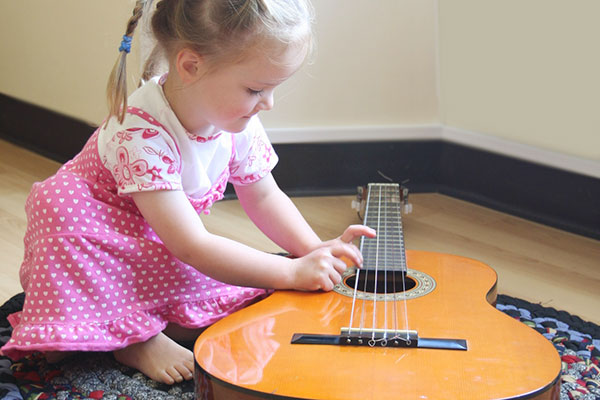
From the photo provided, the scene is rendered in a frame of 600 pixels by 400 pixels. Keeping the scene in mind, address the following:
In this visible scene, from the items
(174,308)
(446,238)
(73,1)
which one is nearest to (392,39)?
(446,238)

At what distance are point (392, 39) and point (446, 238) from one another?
0.54 meters

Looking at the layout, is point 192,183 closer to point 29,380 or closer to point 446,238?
point 29,380

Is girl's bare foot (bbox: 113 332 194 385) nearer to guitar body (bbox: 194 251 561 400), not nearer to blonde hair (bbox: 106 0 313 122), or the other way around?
guitar body (bbox: 194 251 561 400)

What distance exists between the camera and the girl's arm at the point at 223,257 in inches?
41.6

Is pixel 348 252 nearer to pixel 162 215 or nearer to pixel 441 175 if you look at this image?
pixel 162 215

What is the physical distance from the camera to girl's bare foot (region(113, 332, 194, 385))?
1059 mm

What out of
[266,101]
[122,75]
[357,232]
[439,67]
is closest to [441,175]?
[439,67]

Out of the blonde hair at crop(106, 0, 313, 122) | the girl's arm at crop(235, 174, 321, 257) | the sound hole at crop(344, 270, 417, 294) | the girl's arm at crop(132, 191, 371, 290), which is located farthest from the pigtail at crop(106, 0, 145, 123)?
the sound hole at crop(344, 270, 417, 294)

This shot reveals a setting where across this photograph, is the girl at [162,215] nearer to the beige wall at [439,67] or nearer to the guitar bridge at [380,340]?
the guitar bridge at [380,340]

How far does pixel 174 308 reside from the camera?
1133 mm

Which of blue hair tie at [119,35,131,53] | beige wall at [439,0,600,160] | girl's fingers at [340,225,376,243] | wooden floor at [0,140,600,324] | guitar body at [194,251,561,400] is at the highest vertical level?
blue hair tie at [119,35,131,53]

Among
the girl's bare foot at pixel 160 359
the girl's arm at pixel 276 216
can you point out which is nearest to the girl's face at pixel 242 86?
the girl's arm at pixel 276 216

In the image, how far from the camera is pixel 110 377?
1.07m

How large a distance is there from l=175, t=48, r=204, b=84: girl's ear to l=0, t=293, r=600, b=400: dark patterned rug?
16.8 inches
